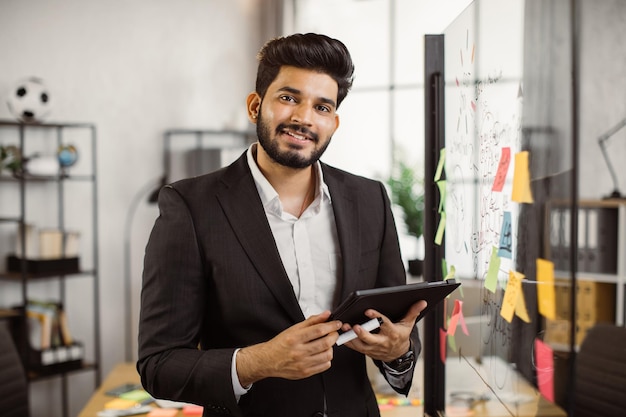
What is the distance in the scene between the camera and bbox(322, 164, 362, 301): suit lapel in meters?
1.63

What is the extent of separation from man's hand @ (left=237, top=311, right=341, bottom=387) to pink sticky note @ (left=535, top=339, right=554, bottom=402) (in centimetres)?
39

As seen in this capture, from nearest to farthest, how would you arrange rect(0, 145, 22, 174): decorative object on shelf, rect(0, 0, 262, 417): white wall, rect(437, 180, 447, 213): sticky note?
rect(437, 180, 447, 213): sticky note < rect(0, 145, 22, 174): decorative object on shelf < rect(0, 0, 262, 417): white wall

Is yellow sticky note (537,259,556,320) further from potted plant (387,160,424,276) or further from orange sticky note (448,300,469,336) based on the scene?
potted plant (387,160,424,276)

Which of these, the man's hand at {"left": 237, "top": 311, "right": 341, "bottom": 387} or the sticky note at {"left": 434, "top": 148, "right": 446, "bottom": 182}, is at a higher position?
the sticky note at {"left": 434, "top": 148, "right": 446, "bottom": 182}

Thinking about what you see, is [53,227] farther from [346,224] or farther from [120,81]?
[346,224]

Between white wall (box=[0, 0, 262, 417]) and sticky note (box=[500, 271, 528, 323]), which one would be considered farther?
white wall (box=[0, 0, 262, 417])

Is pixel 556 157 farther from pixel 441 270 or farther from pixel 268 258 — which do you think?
pixel 441 270

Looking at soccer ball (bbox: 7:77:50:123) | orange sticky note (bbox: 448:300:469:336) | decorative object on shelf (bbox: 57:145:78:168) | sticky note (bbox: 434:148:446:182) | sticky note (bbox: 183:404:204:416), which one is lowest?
sticky note (bbox: 183:404:204:416)

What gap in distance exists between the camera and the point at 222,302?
1553mm

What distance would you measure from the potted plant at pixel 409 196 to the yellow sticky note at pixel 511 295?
366 centimetres

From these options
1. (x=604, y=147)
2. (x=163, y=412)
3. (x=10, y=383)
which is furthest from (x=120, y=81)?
(x=604, y=147)

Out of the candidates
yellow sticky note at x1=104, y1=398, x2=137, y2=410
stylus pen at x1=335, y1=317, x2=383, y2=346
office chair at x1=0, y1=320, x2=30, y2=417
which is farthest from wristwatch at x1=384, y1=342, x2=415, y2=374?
office chair at x1=0, y1=320, x2=30, y2=417

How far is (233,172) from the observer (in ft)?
5.51

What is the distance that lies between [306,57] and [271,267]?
508 mm
